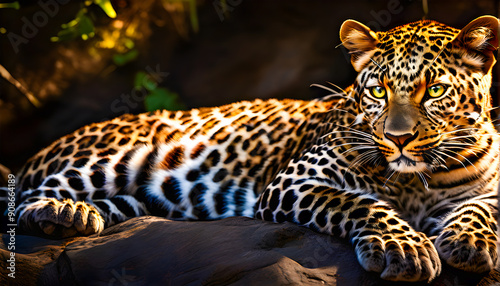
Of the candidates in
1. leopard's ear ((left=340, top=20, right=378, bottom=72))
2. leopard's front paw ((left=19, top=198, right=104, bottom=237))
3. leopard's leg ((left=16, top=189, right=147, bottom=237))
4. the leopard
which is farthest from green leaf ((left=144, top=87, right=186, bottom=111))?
leopard's ear ((left=340, top=20, right=378, bottom=72))

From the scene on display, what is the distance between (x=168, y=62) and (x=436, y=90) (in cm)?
452

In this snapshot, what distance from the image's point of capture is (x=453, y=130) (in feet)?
13.6

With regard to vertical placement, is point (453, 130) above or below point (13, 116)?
below

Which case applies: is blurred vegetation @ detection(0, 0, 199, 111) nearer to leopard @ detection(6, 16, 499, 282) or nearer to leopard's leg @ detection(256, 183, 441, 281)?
leopard @ detection(6, 16, 499, 282)

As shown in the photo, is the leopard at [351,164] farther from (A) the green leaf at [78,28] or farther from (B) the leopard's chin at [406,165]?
(A) the green leaf at [78,28]

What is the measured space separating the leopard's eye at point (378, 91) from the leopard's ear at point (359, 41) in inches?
12.1

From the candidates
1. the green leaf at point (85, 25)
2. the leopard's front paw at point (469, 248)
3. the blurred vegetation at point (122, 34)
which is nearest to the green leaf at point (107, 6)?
the blurred vegetation at point (122, 34)

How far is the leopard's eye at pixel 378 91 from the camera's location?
14.0 ft

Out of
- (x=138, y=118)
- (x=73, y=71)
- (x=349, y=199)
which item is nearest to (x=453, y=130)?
(x=349, y=199)

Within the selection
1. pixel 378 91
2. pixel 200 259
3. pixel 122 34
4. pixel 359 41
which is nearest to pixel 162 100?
pixel 122 34

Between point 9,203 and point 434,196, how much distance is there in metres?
3.64

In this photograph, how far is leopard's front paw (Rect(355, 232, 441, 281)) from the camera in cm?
338

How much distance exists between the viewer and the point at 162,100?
24.8ft

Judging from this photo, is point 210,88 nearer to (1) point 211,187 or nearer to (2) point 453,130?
(1) point 211,187
